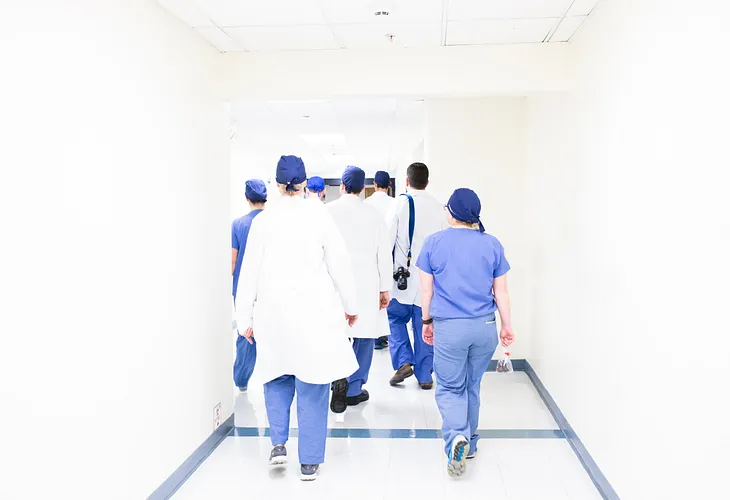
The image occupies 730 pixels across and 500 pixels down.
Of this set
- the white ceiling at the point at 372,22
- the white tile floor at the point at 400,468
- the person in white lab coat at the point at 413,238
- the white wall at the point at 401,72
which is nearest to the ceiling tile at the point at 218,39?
the white ceiling at the point at 372,22

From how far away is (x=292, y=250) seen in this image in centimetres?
311

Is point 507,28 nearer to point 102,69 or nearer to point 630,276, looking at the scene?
point 630,276

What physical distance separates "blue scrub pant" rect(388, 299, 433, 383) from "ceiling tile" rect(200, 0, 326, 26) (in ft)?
7.35

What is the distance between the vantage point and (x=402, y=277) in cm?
451

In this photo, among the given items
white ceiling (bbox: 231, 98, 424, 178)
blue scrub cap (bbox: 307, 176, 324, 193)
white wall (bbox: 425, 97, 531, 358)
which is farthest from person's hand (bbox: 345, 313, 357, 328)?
white ceiling (bbox: 231, 98, 424, 178)

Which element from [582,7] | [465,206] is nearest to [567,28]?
[582,7]

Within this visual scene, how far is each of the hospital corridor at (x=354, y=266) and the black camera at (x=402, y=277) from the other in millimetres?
28

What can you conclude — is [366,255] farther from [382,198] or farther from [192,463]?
[192,463]

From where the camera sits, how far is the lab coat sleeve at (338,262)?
3201mm

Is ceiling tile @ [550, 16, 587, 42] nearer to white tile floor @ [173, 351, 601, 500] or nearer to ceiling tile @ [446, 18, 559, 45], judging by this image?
ceiling tile @ [446, 18, 559, 45]

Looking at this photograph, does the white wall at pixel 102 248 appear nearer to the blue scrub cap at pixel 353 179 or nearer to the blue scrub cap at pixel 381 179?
the blue scrub cap at pixel 353 179

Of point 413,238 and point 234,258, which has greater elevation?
point 413,238

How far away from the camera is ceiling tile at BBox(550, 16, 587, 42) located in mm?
3166

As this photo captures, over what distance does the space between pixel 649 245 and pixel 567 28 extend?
1571mm
